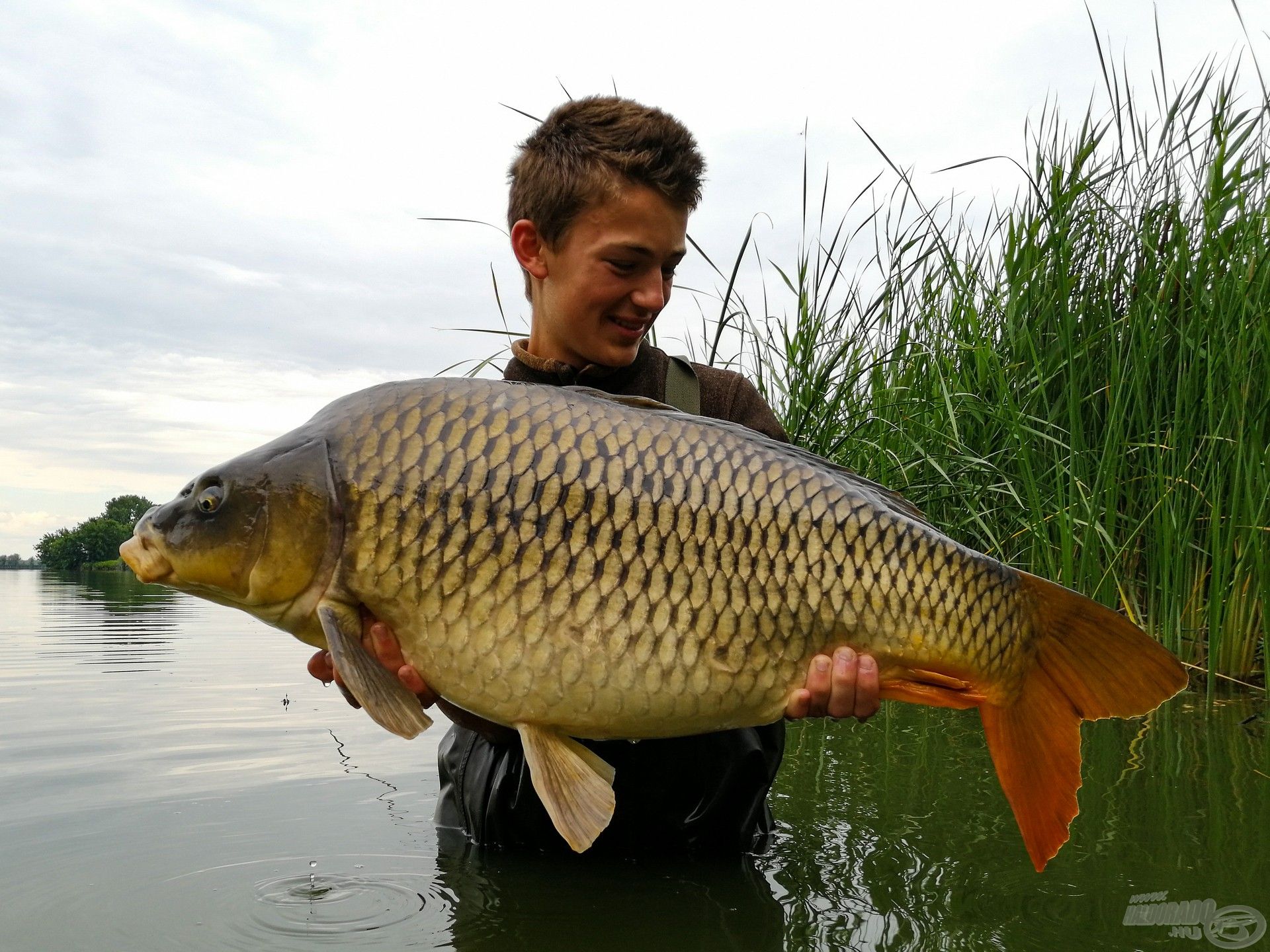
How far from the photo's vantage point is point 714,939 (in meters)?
1.48

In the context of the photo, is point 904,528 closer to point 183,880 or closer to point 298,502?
point 298,502

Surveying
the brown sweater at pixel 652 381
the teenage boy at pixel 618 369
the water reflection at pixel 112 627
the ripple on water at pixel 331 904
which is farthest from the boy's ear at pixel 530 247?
the water reflection at pixel 112 627

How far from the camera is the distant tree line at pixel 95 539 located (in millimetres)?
22188

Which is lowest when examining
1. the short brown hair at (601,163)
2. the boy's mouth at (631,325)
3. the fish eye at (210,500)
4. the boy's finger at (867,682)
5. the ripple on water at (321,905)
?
the ripple on water at (321,905)

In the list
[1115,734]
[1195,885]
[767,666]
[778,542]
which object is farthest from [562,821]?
[1115,734]

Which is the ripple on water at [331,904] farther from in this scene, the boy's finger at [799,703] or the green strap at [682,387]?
the green strap at [682,387]

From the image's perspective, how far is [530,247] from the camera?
225 cm

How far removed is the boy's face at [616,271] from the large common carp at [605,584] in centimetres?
53

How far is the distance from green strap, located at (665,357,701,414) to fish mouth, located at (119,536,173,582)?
100cm

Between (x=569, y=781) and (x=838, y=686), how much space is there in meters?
0.40

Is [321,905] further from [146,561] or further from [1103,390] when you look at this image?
[1103,390]

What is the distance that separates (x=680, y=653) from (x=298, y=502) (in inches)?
22.4

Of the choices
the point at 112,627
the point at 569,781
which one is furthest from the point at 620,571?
the point at 112,627

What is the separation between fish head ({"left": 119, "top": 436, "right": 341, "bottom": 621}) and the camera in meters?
1.54
